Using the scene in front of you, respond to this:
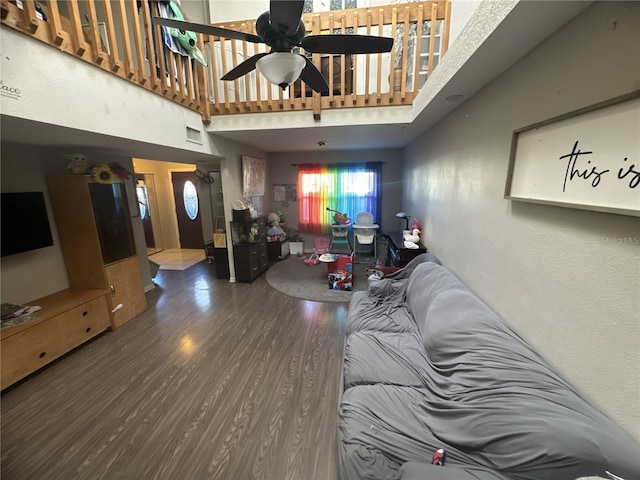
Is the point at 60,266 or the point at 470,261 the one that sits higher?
the point at 470,261

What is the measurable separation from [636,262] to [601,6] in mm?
891

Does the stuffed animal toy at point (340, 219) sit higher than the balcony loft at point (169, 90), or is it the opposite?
the balcony loft at point (169, 90)

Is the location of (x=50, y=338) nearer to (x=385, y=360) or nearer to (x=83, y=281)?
(x=83, y=281)

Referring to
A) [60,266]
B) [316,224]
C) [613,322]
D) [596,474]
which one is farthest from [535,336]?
[316,224]

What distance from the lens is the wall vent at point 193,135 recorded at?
2.84m

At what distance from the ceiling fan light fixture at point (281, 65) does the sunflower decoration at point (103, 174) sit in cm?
232

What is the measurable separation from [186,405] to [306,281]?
7.88 ft

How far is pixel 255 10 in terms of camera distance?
445cm

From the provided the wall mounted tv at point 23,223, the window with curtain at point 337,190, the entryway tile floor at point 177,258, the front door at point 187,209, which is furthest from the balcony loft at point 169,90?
the front door at point 187,209

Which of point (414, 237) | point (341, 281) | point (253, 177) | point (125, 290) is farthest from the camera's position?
point (253, 177)

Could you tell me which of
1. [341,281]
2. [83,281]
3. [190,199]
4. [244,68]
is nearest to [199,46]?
[244,68]

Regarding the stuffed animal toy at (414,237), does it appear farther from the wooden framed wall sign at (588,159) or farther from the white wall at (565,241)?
the wooden framed wall sign at (588,159)

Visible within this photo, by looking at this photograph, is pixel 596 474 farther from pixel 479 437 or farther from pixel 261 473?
pixel 261 473

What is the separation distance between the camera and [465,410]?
111 centimetres
